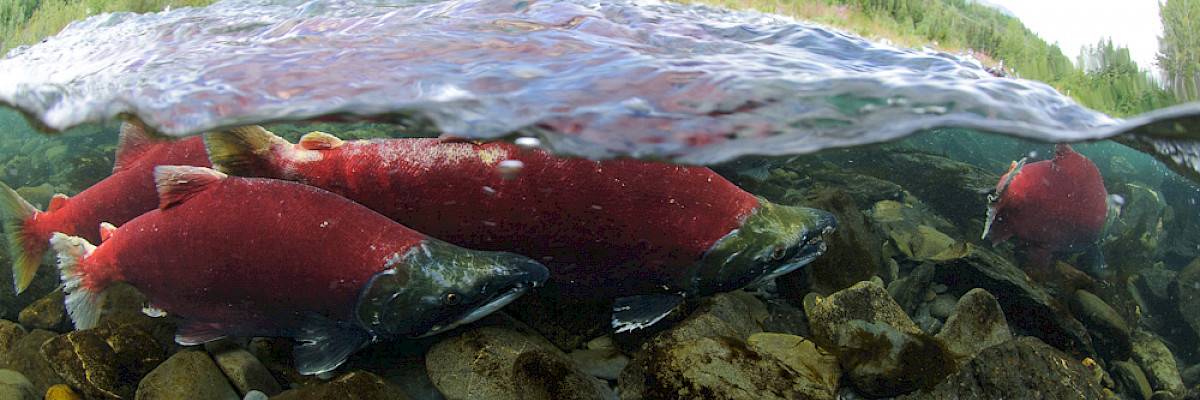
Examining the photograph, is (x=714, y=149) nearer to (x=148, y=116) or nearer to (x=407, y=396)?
(x=407, y=396)

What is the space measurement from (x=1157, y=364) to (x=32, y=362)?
326 inches

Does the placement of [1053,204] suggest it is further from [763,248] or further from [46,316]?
[46,316]

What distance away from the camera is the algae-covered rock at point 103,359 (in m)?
2.58

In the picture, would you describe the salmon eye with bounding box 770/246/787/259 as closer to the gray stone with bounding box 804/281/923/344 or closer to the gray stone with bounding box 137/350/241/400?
the gray stone with bounding box 804/281/923/344

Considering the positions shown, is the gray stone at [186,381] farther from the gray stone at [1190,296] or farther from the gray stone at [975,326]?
the gray stone at [1190,296]

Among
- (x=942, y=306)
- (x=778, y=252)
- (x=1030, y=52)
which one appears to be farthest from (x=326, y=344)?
(x=942, y=306)

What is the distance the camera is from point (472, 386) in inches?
94.9

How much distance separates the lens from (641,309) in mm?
2850

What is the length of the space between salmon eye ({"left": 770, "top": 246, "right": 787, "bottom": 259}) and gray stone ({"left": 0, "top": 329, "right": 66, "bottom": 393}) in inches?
167

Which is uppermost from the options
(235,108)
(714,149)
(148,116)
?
(714,149)

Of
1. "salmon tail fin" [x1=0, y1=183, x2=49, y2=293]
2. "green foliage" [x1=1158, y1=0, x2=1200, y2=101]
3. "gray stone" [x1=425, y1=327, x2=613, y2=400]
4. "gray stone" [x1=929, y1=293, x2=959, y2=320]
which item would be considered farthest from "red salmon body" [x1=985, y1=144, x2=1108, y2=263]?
"salmon tail fin" [x1=0, y1=183, x2=49, y2=293]

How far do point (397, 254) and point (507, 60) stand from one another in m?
1.20

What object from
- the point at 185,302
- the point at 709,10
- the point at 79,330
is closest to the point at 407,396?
the point at 185,302

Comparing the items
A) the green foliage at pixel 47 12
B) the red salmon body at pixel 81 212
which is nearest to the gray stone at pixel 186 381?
the red salmon body at pixel 81 212
